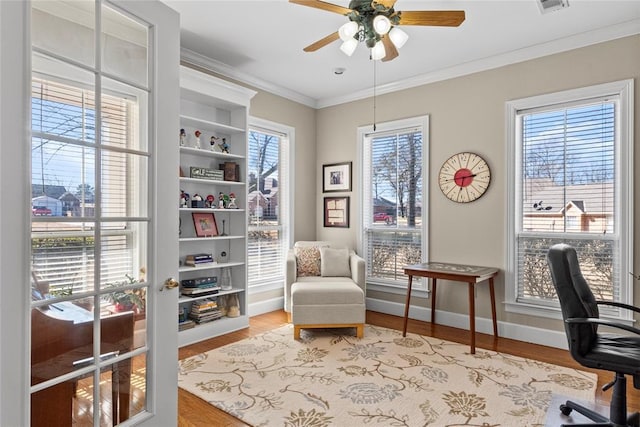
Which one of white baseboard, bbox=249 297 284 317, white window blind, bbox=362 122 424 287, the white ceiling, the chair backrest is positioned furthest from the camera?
white baseboard, bbox=249 297 284 317

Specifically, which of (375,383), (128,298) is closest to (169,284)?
(128,298)

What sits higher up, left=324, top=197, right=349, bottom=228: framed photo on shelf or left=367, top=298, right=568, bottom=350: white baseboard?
left=324, top=197, right=349, bottom=228: framed photo on shelf

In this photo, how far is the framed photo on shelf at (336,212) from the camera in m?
4.82

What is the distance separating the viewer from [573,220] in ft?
10.9

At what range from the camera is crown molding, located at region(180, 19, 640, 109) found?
3086 mm

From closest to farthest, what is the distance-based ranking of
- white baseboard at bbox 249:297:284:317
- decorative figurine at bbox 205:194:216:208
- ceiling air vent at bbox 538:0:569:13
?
1. ceiling air vent at bbox 538:0:569:13
2. decorative figurine at bbox 205:194:216:208
3. white baseboard at bbox 249:297:284:317

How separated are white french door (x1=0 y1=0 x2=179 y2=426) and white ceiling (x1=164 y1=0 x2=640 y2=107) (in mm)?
1408

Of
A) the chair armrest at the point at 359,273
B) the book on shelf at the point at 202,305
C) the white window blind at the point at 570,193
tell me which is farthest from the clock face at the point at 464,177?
the book on shelf at the point at 202,305

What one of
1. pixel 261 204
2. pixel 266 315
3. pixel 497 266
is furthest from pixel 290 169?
pixel 497 266

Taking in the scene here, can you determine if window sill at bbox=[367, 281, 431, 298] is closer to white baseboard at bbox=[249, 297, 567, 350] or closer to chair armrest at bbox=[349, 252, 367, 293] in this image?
white baseboard at bbox=[249, 297, 567, 350]

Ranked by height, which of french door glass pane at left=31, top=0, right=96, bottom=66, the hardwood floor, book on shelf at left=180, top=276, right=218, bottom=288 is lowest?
the hardwood floor

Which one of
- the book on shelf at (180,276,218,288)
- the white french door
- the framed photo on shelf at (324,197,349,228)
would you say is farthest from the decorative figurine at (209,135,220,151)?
the white french door

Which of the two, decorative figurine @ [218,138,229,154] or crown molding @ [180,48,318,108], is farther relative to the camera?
decorative figurine @ [218,138,229,154]

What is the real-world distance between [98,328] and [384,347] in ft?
8.11
